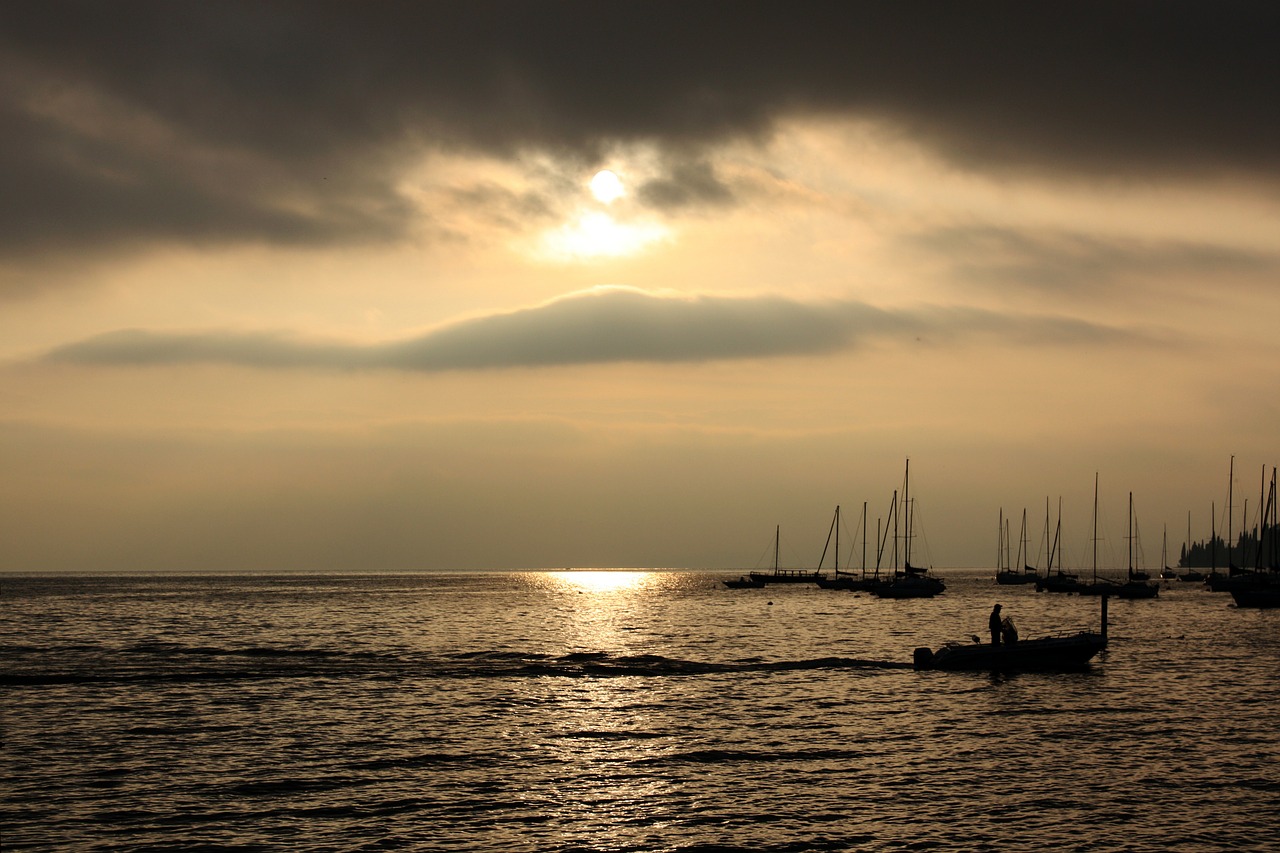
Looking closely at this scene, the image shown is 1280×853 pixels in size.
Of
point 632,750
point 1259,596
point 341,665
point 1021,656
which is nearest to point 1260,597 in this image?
point 1259,596

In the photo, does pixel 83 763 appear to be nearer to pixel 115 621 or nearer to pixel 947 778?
pixel 947 778

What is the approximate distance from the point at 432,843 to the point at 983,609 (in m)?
122

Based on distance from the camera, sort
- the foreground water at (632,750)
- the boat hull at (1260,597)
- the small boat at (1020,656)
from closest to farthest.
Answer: the foreground water at (632,750)
the small boat at (1020,656)
the boat hull at (1260,597)

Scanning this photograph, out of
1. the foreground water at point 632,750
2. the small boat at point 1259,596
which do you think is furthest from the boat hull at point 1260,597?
the foreground water at point 632,750

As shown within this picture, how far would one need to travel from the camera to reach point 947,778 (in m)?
34.2

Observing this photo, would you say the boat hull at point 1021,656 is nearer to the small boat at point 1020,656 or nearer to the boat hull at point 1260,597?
the small boat at point 1020,656

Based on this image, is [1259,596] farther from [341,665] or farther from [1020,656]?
[341,665]

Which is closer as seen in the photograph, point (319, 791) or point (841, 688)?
point (319, 791)

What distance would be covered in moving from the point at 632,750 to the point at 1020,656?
99.4ft

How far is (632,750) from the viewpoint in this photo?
1558 inches

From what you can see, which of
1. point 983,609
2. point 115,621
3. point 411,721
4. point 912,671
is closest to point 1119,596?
point 983,609

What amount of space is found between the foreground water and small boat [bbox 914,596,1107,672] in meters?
1.27

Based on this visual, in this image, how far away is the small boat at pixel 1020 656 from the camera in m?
61.4

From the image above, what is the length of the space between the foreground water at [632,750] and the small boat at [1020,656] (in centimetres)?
127
